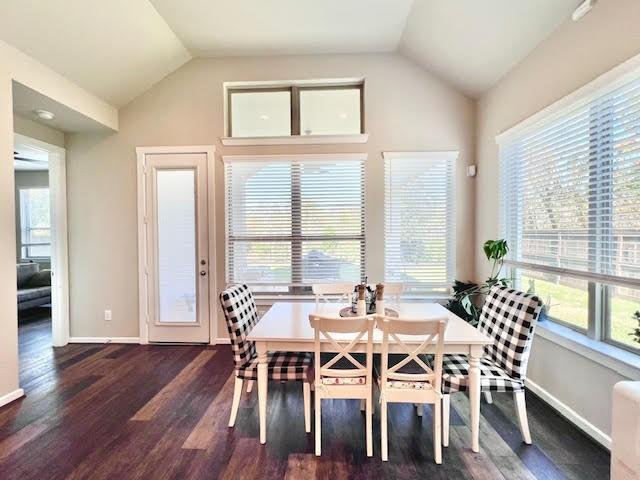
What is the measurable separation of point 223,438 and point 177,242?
235 cm

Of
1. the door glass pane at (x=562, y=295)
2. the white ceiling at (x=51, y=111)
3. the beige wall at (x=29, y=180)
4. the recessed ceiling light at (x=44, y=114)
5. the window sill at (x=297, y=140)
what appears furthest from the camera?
the beige wall at (x=29, y=180)

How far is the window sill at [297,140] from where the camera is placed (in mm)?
3471

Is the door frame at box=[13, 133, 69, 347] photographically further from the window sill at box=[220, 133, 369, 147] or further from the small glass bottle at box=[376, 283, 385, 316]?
the small glass bottle at box=[376, 283, 385, 316]

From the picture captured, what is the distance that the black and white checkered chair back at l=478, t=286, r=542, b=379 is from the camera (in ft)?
6.12

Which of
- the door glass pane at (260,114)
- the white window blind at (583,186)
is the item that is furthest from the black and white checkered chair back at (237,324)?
the white window blind at (583,186)

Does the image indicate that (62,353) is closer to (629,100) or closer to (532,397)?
(532,397)

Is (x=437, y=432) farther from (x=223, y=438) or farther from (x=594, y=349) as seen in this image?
(x=223, y=438)

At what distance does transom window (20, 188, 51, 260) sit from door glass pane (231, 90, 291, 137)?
5.31 metres

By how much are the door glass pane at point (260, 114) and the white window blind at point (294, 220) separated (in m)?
0.36

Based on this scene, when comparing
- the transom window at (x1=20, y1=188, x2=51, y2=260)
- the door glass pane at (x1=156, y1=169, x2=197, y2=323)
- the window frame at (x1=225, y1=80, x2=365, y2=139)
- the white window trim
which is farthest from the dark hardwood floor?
the transom window at (x1=20, y1=188, x2=51, y2=260)

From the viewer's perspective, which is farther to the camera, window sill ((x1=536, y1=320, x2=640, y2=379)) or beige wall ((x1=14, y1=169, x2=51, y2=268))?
beige wall ((x1=14, y1=169, x2=51, y2=268))

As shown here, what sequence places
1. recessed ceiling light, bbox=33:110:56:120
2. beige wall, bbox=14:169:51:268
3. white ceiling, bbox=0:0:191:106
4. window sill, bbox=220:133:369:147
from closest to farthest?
1. white ceiling, bbox=0:0:191:106
2. recessed ceiling light, bbox=33:110:56:120
3. window sill, bbox=220:133:369:147
4. beige wall, bbox=14:169:51:268

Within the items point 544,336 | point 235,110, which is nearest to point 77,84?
point 235,110

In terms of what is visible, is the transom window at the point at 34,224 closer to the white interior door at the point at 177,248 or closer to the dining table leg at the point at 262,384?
the white interior door at the point at 177,248
